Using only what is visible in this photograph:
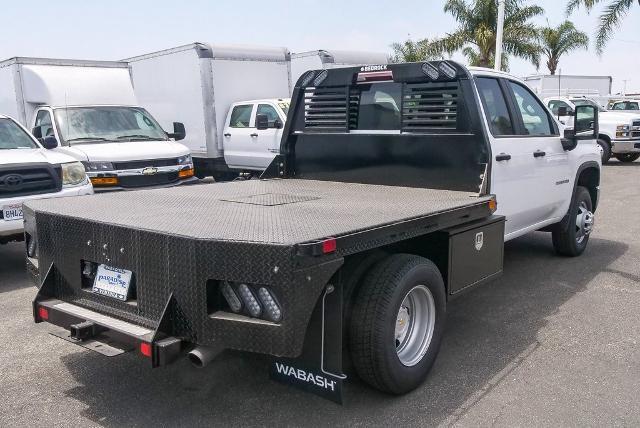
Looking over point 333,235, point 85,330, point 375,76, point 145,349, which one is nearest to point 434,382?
point 333,235

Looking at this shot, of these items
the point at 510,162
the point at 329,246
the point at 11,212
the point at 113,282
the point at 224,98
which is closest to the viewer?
the point at 329,246

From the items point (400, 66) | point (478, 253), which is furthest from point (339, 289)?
point (400, 66)

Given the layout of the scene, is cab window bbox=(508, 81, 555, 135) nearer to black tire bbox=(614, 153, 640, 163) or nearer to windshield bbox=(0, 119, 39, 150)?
windshield bbox=(0, 119, 39, 150)

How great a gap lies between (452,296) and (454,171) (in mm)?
1281

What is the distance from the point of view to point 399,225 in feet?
11.2

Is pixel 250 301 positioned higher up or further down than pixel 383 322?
higher up

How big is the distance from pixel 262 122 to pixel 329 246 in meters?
9.21

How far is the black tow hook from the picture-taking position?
335 cm

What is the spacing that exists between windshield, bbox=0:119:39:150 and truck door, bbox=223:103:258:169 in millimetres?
5534

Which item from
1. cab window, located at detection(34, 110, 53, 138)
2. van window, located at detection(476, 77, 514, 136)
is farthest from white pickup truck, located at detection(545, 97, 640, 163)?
cab window, located at detection(34, 110, 53, 138)

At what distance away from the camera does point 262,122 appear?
11859 millimetres

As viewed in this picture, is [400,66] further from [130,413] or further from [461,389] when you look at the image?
[130,413]

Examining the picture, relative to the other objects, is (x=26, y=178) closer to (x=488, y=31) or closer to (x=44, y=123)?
(x=44, y=123)

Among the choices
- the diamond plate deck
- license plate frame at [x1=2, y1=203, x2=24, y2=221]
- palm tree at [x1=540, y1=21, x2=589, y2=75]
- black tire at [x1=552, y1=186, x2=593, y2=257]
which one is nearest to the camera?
the diamond plate deck
